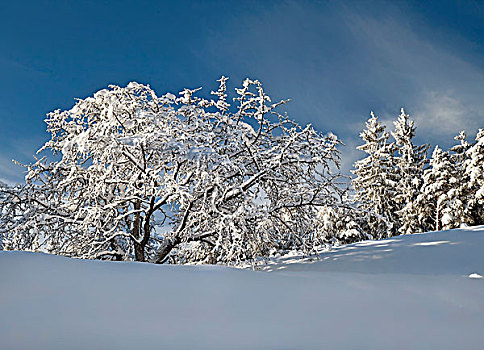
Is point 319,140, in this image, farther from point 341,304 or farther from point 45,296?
point 45,296

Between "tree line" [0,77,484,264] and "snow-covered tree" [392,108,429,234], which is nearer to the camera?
"tree line" [0,77,484,264]

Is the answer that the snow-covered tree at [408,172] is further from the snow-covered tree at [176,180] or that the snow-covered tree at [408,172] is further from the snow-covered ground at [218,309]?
the snow-covered ground at [218,309]

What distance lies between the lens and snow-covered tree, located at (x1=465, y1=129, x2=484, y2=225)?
1909 centimetres

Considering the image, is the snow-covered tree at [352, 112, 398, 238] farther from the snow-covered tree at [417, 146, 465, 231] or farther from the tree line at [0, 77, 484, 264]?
the tree line at [0, 77, 484, 264]

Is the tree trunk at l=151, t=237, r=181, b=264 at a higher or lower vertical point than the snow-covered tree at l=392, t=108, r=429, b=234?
lower

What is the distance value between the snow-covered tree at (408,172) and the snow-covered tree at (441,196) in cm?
57

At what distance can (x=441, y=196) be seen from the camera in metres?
20.2

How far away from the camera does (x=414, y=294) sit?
8.09 ft

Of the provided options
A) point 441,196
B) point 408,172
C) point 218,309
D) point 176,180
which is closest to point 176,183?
point 176,180

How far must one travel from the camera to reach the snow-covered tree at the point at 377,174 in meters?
21.7

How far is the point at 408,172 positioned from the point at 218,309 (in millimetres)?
24807

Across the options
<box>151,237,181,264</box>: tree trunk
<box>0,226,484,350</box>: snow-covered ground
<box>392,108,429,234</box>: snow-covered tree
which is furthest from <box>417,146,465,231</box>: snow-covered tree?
Result: <box>0,226,484,350</box>: snow-covered ground

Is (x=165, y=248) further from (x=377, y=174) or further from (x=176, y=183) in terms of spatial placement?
(x=377, y=174)

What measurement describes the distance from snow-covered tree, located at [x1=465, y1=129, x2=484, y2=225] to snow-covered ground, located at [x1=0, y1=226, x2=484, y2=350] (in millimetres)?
19695
